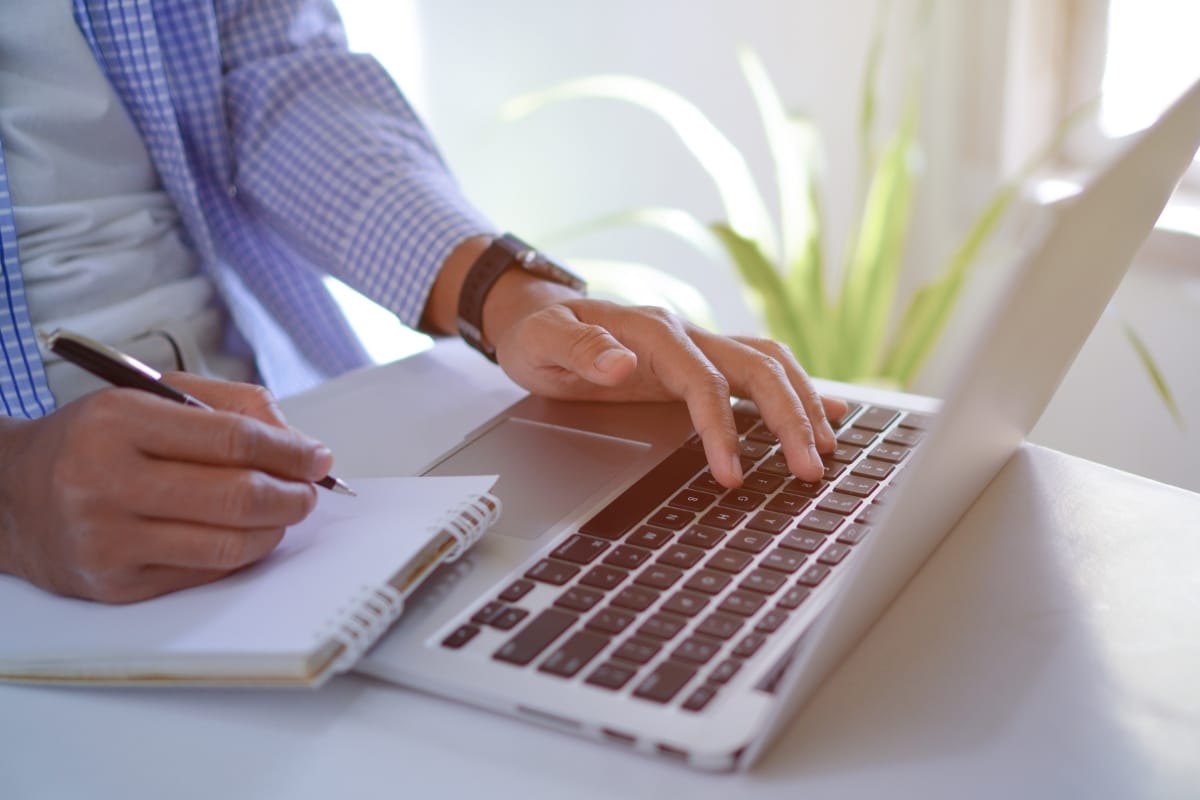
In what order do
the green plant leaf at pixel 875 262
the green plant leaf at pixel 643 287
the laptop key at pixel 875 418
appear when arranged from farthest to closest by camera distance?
the green plant leaf at pixel 643 287 → the green plant leaf at pixel 875 262 → the laptop key at pixel 875 418

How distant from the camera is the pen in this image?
0.56 metres

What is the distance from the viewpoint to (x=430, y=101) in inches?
77.0

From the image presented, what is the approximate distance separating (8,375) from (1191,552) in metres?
0.81

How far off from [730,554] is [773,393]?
6.7 inches

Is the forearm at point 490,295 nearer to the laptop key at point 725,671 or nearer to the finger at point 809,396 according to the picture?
the finger at point 809,396

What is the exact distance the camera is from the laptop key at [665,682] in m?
0.47

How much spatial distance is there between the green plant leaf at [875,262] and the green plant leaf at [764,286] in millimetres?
84

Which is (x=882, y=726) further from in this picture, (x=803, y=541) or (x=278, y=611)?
(x=278, y=611)

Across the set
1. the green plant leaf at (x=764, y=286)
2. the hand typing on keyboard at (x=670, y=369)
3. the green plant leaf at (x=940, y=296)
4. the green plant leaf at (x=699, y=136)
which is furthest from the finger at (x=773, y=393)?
the green plant leaf at (x=699, y=136)

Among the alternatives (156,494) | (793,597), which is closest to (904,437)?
(793,597)

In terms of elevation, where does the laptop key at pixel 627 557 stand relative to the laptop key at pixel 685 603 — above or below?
Answer: below

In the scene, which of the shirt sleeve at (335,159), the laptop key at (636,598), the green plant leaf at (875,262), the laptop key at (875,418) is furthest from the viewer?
the green plant leaf at (875,262)

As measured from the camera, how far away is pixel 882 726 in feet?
1.56

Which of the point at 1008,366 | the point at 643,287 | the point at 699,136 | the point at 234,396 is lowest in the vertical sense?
the point at 643,287
